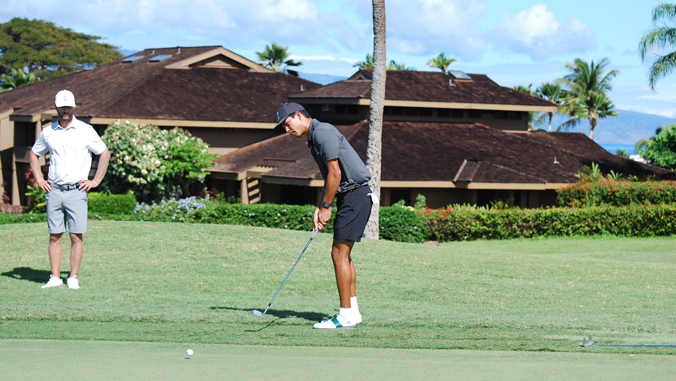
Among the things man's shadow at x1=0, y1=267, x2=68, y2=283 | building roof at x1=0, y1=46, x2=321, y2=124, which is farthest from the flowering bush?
man's shadow at x1=0, y1=267, x2=68, y2=283

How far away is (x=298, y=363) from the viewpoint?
6.70m

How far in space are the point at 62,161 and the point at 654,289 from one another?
847cm

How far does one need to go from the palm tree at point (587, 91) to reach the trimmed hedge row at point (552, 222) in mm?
43346

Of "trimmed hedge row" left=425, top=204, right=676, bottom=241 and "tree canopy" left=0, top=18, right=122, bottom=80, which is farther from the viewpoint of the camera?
"tree canopy" left=0, top=18, right=122, bottom=80

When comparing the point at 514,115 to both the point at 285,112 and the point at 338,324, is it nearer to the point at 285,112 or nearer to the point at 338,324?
the point at 338,324

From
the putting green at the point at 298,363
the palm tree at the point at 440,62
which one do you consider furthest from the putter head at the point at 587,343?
the palm tree at the point at 440,62

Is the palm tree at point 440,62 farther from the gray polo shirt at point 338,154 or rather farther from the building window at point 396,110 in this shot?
the gray polo shirt at point 338,154

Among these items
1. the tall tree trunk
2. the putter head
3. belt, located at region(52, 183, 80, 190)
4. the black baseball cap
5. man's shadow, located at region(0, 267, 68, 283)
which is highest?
the tall tree trunk

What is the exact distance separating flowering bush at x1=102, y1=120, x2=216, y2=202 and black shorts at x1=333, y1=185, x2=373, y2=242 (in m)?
23.2

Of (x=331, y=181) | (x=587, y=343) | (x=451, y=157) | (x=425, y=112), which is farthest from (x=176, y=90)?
(x=587, y=343)

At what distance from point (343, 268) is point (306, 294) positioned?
343cm

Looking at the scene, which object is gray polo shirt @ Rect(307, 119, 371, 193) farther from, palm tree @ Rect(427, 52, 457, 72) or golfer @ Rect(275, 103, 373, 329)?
palm tree @ Rect(427, 52, 457, 72)

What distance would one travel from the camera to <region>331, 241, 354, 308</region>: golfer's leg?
8305mm

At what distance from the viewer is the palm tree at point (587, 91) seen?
229 feet
